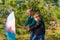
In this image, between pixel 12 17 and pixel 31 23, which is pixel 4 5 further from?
pixel 31 23

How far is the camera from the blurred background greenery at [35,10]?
275 cm

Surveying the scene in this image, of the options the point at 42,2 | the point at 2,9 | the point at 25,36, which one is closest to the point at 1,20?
the point at 2,9

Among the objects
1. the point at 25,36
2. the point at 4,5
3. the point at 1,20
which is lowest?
the point at 25,36

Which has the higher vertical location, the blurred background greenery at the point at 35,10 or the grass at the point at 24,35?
the blurred background greenery at the point at 35,10

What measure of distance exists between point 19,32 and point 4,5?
0.36m

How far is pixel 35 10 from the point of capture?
2.77 meters

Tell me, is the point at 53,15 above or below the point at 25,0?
below

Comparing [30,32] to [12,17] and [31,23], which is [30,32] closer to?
[31,23]

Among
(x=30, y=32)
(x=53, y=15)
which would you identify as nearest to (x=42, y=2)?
(x=53, y=15)

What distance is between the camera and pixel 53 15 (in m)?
2.78

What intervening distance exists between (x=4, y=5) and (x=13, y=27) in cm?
28

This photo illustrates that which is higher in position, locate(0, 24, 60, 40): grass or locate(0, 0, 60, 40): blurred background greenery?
locate(0, 0, 60, 40): blurred background greenery

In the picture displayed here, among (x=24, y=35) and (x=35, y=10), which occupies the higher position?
(x=35, y=10)

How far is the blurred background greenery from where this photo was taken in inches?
108
